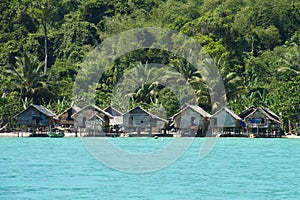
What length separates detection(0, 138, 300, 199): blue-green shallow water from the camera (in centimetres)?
2372

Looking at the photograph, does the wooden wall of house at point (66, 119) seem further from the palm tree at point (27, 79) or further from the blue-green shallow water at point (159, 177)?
the blue-green shallow water at point (159, 177)

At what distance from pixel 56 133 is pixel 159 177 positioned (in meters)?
30.4

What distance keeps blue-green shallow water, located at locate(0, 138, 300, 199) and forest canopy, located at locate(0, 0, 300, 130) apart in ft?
57.6

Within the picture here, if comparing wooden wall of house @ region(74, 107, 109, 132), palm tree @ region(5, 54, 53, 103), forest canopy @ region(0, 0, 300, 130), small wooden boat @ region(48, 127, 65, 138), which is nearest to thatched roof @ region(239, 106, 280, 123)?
forest canopy @ region(0, 0, 300, 130)

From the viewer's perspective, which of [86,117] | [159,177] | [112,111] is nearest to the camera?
[159,177]

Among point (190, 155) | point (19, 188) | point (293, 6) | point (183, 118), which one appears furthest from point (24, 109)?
point (19, 188)

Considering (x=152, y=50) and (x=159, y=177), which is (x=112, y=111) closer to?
(x=152, y=50)

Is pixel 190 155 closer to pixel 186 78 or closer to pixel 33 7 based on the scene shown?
pixel 186 78

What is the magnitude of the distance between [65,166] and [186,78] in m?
27.7

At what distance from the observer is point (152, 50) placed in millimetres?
64750

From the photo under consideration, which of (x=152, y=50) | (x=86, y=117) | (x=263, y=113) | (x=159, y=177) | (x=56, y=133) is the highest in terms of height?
(x=152, y=50)

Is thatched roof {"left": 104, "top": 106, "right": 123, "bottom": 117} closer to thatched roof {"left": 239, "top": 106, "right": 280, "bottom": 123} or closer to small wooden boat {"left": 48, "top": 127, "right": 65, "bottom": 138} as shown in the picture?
small wooden boat {"left": 48, "top": 127, "right": 65, "bottom": 138}

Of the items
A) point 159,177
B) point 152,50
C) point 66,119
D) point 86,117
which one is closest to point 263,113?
point 86,117

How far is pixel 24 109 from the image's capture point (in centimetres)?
5906
